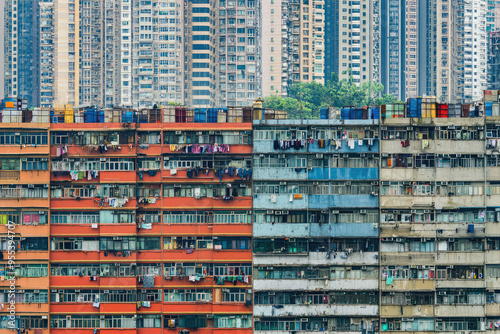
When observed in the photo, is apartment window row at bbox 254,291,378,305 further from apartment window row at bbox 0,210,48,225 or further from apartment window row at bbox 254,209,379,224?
Result: apartment window row at bbox 0,210,48,225

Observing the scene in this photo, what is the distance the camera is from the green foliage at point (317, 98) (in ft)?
549

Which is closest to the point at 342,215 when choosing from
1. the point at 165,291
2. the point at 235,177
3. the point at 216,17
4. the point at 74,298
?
the point at 235,177

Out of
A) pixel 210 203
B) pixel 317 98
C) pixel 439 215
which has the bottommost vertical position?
pixel 439 215

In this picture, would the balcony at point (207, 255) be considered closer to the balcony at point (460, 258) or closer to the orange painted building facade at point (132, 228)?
the orange painted building facade at point (132, 228)

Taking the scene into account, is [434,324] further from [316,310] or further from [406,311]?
[316,310]

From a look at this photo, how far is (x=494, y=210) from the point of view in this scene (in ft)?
269

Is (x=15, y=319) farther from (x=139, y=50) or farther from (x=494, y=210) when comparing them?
(x=139, y=50)

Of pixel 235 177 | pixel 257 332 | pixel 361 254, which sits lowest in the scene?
pixel 257 332

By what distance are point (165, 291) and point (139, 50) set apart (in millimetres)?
103641

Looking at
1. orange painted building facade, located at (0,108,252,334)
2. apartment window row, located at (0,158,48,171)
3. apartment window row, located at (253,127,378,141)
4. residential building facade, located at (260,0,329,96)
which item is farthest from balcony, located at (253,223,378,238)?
residential building facade, located at (260,0,329,96)

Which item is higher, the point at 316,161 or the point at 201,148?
the point at 201,148

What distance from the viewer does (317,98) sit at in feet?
582

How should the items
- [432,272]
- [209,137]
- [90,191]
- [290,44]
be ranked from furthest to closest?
[290,44] < [209,137] < [90,191] < [432,272]

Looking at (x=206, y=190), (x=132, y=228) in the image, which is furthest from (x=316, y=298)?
(x=132, y=228)
